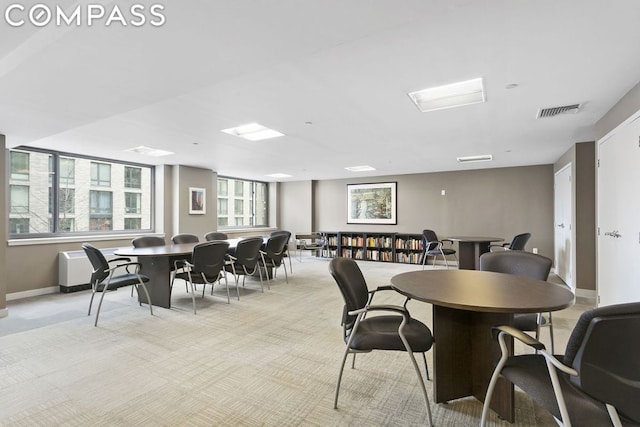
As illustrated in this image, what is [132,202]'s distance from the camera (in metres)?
6.80

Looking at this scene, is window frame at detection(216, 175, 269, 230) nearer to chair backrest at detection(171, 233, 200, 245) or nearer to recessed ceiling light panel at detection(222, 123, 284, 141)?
chair backrest at detection(171, 233, 200, 245)

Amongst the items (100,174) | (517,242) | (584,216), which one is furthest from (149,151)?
(584,216)

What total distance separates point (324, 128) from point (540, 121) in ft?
8.86

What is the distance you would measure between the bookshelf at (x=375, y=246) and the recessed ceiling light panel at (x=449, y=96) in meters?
5.51

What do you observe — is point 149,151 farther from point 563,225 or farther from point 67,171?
point 563,225

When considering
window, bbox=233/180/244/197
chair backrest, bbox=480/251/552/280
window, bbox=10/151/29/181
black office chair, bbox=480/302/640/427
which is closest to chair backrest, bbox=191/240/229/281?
chair backrest, bbox=480/251/552/280

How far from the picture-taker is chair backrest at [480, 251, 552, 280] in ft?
8.11

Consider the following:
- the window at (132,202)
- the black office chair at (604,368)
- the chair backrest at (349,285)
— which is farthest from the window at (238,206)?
the black office chair at (604,368)

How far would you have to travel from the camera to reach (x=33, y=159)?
5301 millimetres

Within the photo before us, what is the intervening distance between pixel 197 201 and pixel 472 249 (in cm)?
606

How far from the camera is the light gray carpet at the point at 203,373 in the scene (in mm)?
1956

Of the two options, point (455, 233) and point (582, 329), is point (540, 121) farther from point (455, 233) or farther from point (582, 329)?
point (455, 233)

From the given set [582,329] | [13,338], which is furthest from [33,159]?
[582,329]

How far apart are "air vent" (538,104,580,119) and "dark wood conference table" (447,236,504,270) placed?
8.00 ft
